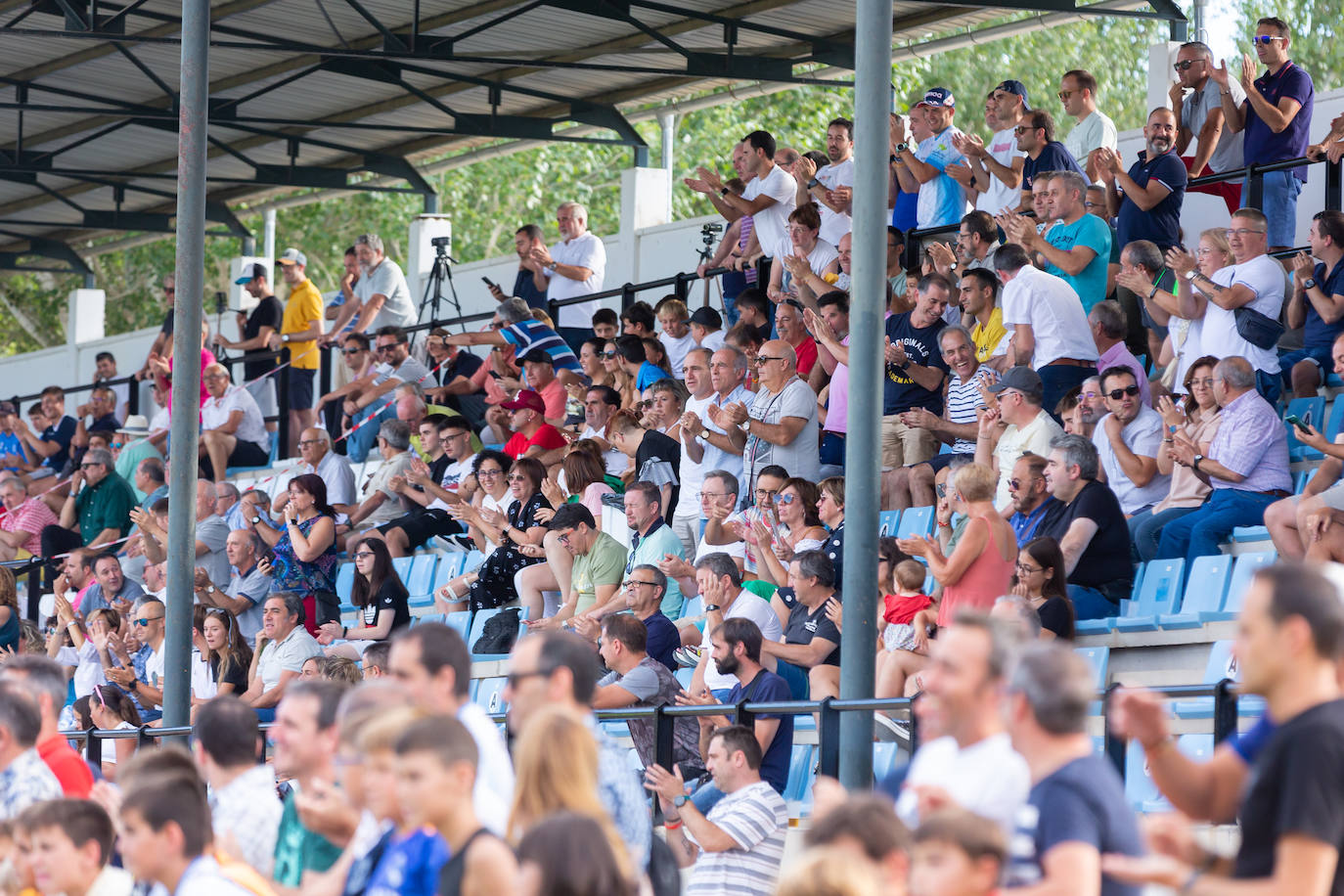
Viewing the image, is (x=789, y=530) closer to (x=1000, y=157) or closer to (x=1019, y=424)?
(x=1019, y=424)

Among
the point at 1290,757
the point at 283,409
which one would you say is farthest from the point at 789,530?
the point at 283,409

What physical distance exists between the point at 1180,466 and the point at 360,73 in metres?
10.1

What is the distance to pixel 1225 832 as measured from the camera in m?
6.32

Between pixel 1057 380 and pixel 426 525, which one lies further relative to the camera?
pixel 426 525

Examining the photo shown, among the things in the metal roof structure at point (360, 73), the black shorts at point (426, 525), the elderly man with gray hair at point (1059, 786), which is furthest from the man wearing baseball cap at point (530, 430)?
the elderly man with gray hair at point (1059, 786)

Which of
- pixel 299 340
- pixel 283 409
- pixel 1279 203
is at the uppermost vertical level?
pixel 1279 203

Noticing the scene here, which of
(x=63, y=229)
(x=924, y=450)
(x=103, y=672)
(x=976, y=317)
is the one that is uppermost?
(x=63, y=229)

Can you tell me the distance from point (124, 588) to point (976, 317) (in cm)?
675

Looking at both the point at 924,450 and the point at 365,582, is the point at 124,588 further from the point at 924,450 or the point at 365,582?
Answer: the point at 924,450

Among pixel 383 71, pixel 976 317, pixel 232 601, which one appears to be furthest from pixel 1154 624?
pixel 383 71

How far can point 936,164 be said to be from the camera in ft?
41.5

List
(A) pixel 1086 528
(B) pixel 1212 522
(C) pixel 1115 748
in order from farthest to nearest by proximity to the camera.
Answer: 1. (B) pixel 1212 522
2. (A) pixel 1086 528
3. (C) pixel 1115 748

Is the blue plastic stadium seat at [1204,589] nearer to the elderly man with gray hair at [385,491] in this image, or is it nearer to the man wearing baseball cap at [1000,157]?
the man wearing baseball cap at [1000,157]

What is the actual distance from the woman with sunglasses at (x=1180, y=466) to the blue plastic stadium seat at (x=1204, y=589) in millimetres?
470
